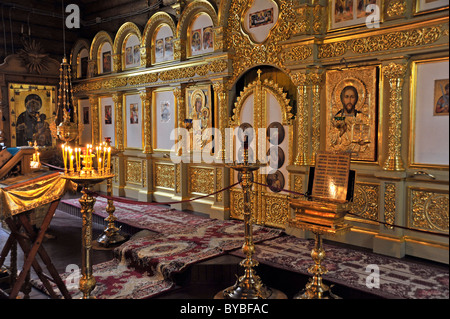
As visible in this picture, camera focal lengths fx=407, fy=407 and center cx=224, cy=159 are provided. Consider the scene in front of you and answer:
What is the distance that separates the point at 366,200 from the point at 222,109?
9.46 feet

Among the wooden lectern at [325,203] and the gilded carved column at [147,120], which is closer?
the wooden lectern at [325,203]

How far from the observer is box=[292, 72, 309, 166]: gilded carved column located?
5438 millimetres

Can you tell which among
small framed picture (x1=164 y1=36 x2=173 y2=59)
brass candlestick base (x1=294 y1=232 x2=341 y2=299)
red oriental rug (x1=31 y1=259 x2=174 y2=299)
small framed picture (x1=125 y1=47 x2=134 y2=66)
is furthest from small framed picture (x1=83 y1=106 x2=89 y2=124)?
brass candlestick base (x1=294 y1=232 x2=341 y2=299)

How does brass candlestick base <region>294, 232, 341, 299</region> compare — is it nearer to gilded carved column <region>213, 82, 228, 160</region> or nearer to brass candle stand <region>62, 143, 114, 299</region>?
brass candle stand <region>62, 143, 114, 299</region>

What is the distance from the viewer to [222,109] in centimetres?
680

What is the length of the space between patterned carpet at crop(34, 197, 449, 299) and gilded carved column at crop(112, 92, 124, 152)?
104 inches

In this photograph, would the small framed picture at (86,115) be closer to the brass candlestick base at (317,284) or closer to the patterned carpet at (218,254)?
the patterned carpet at (218,254)

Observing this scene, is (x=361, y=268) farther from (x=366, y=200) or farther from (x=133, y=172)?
(x=133, y=172)

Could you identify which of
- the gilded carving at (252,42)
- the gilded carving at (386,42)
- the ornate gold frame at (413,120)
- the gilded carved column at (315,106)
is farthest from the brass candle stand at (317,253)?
the gilded carving at (252,42)

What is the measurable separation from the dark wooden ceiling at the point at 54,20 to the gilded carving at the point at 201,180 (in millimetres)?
3315

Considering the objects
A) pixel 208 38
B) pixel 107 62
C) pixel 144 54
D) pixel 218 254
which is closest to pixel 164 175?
pixel 144 54

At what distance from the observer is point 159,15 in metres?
7.88

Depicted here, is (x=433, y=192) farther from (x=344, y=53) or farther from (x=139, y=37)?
(x=139, y=37)

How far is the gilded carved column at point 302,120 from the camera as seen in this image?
17.8 feet
